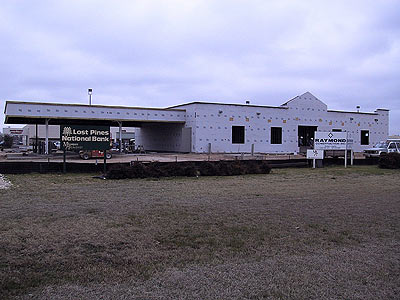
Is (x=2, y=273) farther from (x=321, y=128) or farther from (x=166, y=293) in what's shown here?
(x=321, y=128)

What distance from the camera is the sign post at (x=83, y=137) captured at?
67.1 ft

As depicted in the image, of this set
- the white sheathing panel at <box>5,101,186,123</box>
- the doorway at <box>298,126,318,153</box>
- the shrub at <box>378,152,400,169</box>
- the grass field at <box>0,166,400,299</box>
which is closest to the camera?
the grass field at <box>0,166,400,299</box>

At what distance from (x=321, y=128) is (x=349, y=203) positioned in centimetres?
3842

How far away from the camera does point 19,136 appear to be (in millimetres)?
126625

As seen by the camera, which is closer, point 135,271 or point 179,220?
point 135,271

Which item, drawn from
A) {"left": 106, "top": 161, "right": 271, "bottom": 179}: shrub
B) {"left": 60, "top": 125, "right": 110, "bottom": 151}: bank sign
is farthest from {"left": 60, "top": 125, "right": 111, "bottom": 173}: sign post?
{"left": 106, "top": 161, "right": 271, "bottom": 179}: shrub

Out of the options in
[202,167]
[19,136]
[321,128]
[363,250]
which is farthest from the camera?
[19,136]

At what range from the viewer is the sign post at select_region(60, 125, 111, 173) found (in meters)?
20.5

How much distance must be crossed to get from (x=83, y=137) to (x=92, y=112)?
1668 centimetres

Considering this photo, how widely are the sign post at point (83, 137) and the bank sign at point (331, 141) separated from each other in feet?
49.4

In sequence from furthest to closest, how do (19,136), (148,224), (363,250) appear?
1. (19,136)
2. (148,224)
3. (363,250)

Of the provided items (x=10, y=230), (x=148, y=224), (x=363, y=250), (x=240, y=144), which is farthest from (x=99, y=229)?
(x=240, y=144)

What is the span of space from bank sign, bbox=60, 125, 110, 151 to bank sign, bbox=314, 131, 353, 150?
49.4 ft

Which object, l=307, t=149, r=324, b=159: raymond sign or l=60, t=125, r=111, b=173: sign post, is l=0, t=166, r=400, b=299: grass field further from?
l=307, t=149, r=324, b=159: raymond sign
